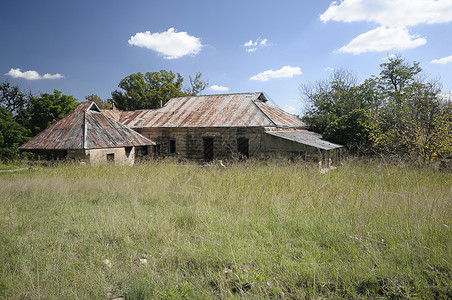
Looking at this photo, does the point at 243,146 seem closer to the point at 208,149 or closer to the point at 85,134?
the point at 208,149

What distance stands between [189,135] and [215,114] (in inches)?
101

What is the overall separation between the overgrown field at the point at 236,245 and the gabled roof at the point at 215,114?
12524mm

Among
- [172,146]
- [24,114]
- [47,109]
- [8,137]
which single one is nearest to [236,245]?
[172,146]

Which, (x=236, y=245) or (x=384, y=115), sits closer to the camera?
(x=236, y=245)

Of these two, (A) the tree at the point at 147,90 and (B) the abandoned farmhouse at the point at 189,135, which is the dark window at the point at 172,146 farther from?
(A) the tree at the point at 147,90

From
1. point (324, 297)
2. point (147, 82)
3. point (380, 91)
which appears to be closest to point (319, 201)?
point (324, 297)

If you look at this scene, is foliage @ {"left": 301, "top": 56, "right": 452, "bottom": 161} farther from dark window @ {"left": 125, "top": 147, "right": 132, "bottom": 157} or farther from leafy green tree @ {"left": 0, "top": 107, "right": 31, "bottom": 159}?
leafy green tree @ {"left": 0, "top": 107, "right": 31, "bottom": 159}

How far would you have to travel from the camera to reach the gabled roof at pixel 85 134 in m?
15.5

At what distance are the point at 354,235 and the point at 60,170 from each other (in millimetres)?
10227

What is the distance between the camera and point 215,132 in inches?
750

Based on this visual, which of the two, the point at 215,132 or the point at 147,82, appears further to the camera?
the point at 147,82

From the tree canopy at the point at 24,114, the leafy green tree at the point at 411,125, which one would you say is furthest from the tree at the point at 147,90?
the leafy green tree at the point at 411,125

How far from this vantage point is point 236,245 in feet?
11.8

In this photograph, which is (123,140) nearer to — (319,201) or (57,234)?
(57,234)
